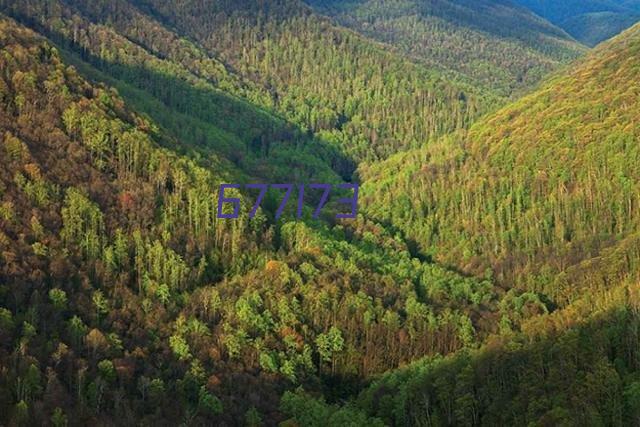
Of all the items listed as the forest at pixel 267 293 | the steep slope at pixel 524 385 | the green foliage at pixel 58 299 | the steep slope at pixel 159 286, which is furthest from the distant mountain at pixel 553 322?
the green foliage at pixel 58 299

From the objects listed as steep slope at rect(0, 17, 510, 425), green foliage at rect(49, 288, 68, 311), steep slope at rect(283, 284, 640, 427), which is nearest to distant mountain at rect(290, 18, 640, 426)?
steep slope at rect(283, 284, 640, 427)

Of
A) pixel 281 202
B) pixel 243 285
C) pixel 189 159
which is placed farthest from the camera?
pixel 281 202

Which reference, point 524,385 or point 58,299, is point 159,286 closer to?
point 58,299

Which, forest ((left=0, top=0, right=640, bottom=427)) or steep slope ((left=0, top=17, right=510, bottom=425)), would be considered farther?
steep slope ((left=0, top=17, right=510, bottom=425))

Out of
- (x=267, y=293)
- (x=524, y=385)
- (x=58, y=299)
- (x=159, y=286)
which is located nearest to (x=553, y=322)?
(x=524, y=385)

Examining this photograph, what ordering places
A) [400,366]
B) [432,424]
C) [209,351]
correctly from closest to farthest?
1. [432,424]
2. [209,351]
3. [400,366]

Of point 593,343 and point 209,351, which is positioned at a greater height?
point 593,343

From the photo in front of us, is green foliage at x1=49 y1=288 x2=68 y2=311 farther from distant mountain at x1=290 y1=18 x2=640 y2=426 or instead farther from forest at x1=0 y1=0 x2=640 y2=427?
distant mountain at x1=290 y1=18 x2=640 y2=426

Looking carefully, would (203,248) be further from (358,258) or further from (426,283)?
(426,283)

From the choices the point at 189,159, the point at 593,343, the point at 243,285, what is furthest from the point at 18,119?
the point at 593,343
